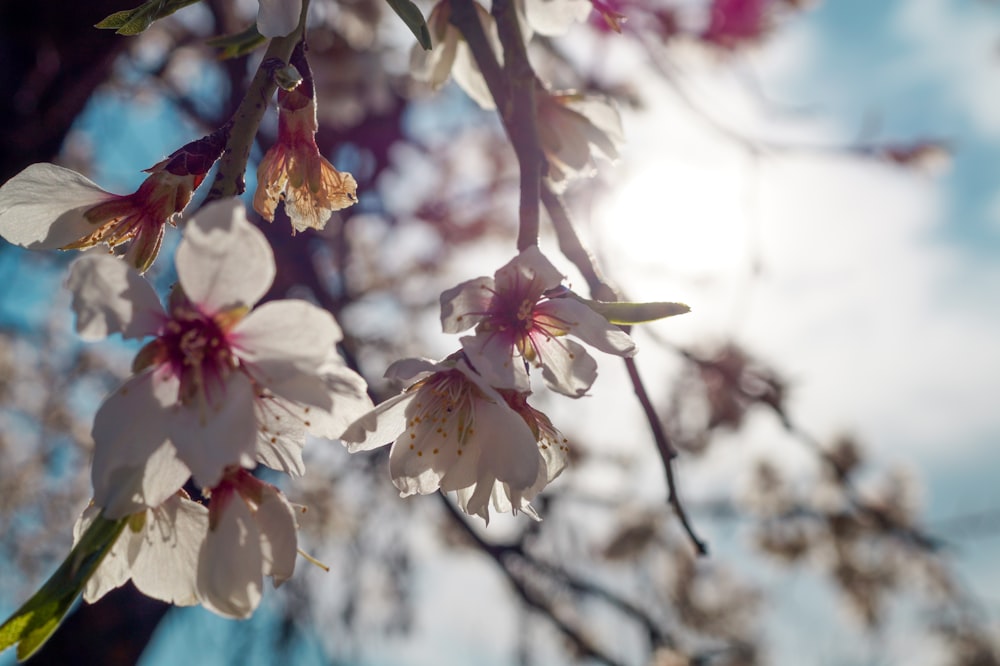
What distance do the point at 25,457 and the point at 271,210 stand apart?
4.57 meters

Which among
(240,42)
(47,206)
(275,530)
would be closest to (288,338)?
(275,530)

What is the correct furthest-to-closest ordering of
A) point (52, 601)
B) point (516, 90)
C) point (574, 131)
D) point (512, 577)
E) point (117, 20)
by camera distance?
point (512, 577) < point (574, 131) < point (516, 90) < point (117, 20) < point (52, 601)

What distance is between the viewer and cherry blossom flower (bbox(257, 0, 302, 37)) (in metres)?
0.52

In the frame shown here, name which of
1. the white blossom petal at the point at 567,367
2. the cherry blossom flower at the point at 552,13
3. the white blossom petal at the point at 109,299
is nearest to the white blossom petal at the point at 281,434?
the white blossom petal at the point at 109,299

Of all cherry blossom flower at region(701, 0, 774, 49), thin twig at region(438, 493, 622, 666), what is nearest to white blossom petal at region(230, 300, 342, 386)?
Result: thin twig at region(438, 493, 622, 666)

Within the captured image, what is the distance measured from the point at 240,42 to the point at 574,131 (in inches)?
13.7

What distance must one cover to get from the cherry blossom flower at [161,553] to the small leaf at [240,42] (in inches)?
17.0

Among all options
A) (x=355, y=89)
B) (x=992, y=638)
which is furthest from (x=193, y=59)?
(x=992, y=638)

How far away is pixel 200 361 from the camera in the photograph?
0.47 m

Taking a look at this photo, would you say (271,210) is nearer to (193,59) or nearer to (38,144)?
(38,144)

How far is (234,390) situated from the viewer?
17.8 inches

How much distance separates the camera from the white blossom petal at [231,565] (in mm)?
497

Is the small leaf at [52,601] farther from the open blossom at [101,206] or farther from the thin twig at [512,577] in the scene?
the thin twig at [512,577]

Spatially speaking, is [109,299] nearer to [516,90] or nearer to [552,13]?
[516,90]
